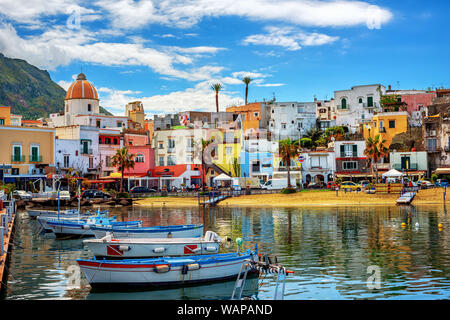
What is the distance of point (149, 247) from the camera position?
24.2 m

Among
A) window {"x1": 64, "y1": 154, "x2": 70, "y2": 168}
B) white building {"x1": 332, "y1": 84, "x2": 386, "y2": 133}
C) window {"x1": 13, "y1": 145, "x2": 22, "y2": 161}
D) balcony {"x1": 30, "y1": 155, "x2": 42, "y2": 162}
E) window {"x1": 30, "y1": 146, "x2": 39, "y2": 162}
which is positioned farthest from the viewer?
white building {"x1": 332, "y1": 84, "x2": 386, "y2": 133}

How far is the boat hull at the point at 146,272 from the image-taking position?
19.2 m

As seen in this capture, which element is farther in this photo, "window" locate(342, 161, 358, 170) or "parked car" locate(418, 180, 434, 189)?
"window" locate(342, 161, 358, 170)

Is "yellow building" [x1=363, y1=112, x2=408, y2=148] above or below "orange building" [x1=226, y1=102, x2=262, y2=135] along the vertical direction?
below

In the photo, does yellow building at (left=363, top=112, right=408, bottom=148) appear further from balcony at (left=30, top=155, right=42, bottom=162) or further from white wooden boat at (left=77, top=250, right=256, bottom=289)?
white wooden boat at (left=77, top=250, right=256, bottom=289)

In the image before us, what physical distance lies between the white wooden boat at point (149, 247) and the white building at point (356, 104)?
7774 cm

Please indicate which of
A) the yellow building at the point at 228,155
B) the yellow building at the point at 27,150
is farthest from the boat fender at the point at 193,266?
the yellow building at the point at 228,155

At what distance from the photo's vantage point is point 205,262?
19953 millimetres

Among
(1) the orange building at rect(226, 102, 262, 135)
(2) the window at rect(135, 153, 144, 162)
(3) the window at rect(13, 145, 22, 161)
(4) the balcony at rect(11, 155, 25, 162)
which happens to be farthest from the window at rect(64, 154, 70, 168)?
(1) the orange building at rect(226, 102, 262, 135)

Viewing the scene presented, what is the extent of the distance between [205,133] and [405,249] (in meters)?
63.0

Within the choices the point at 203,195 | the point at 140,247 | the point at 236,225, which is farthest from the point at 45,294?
the point at 203,195

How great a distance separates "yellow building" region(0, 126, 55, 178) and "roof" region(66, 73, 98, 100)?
790 inches

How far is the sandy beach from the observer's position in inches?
2367

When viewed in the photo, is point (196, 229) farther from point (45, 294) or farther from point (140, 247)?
point (45, 294)
